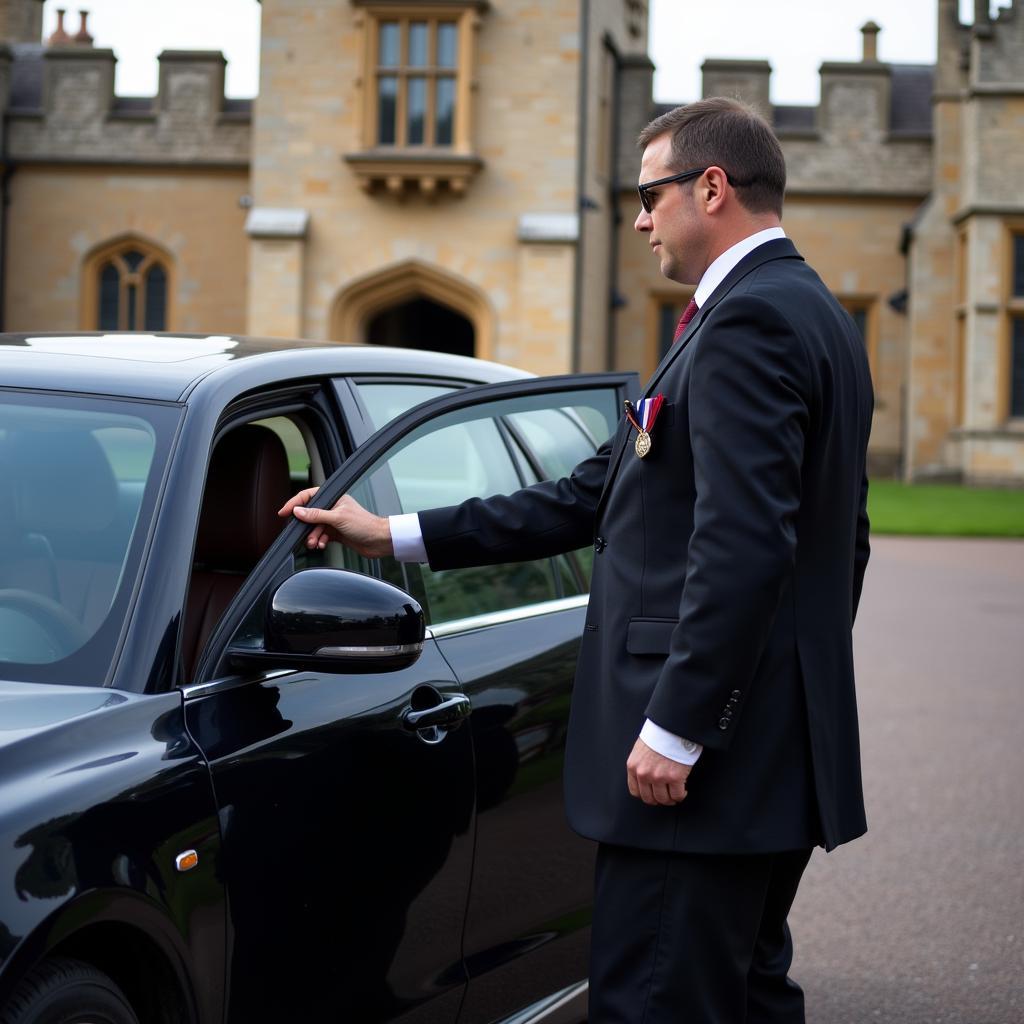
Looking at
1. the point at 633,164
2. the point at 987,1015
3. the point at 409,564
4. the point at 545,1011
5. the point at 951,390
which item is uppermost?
the point at 633,164

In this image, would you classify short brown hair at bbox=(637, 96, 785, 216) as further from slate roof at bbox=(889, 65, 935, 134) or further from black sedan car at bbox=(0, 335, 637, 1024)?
slate roof at bbox=(889, 65, 935, 134)

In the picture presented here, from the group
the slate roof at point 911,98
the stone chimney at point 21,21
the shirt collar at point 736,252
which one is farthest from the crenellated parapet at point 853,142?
the shirt collar at point 736,252

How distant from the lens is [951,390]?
104ft

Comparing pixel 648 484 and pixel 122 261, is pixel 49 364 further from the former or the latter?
pixel 122 261

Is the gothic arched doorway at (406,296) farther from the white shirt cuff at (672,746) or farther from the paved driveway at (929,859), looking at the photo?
the white shirt cuff at (672,746)

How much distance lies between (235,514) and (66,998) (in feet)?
3.83

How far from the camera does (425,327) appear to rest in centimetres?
3462

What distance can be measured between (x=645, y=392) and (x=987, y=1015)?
2375mm

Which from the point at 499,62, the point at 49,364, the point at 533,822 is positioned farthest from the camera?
the point at 499,62

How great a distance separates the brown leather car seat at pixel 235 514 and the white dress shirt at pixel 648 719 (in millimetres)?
264

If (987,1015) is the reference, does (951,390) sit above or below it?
above

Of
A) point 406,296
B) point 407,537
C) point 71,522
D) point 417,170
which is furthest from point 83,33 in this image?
point 71,522

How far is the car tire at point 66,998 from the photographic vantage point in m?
1.91

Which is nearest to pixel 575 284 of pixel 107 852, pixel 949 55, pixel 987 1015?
pixel 949 55
